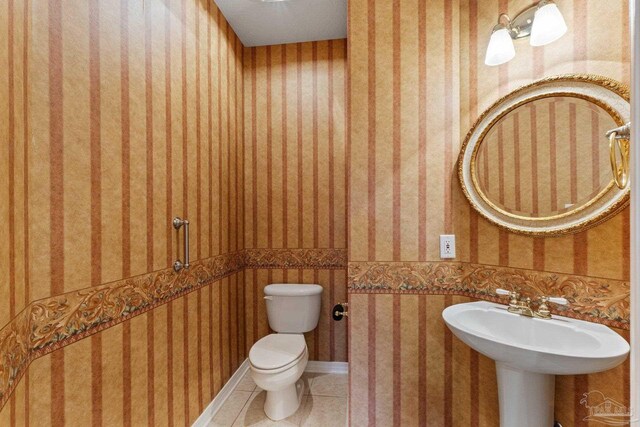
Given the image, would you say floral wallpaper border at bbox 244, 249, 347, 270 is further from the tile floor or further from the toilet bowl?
the tile floor

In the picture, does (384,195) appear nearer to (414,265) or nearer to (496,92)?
(414,265)

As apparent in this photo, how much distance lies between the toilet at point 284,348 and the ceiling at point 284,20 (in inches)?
75.4

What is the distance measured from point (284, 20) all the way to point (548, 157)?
6.10 feet

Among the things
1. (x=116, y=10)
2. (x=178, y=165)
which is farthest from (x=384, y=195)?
(x=116, y=10)

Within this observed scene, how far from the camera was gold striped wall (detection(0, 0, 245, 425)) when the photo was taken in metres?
0.83

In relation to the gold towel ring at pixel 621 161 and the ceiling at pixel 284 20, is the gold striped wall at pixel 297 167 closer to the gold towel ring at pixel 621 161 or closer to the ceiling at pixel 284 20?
the ceiling at pixel 284 20

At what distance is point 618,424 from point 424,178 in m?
1.19

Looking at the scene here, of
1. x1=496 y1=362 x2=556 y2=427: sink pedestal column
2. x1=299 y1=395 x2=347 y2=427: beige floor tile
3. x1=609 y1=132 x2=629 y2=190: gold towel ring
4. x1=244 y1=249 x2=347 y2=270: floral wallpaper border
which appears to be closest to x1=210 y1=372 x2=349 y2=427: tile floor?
x1=299 y1=395 x2=347 y2=427: beige floor tile

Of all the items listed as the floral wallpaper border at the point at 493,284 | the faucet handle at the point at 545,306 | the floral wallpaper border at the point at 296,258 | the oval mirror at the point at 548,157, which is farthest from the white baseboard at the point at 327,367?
the oval mirror at the point at 548,157

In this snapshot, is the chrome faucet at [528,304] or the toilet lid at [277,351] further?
the toilet lid at [277,351]

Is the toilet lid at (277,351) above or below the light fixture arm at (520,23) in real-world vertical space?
below

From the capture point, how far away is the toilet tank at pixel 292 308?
2141mm

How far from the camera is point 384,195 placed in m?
1.52

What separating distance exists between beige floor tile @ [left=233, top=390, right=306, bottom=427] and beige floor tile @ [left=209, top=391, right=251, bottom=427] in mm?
37
